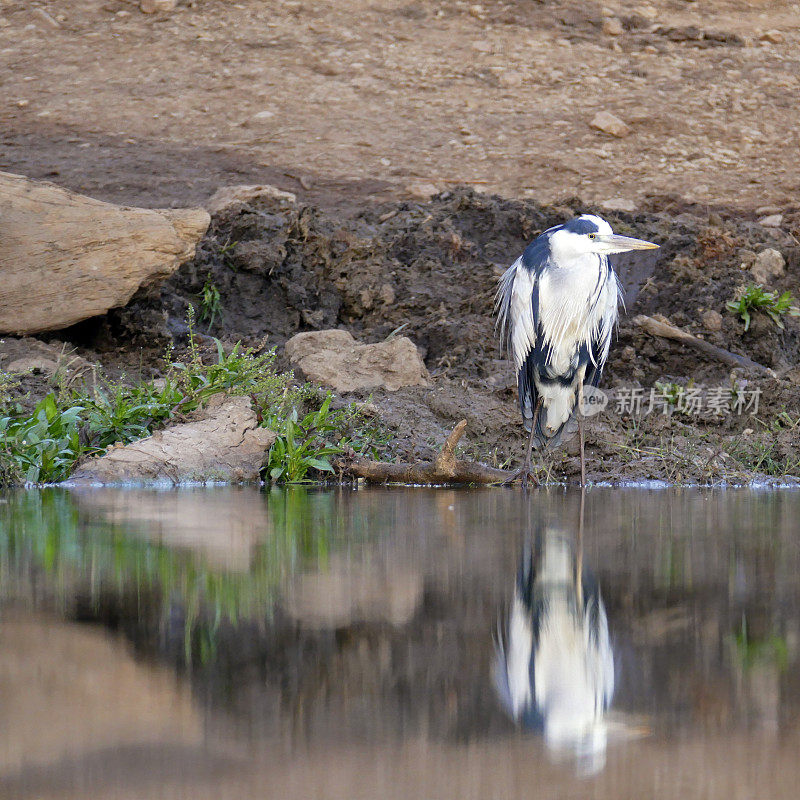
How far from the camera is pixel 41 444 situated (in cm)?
695

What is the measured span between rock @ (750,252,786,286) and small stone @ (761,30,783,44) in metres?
7.52

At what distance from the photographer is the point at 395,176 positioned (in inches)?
519

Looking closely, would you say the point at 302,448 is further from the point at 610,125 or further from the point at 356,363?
the point at 610,125

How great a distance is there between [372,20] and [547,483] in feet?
36.7

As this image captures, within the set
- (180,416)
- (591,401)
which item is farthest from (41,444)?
(591,401)

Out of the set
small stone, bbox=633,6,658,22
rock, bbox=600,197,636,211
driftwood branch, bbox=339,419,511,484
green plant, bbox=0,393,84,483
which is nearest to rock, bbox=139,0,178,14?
small stone, bbox=633,6,658,22

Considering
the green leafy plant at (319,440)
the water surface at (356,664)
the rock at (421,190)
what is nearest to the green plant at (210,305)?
the green leafy plant at (319,440)

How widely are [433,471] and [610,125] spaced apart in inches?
351

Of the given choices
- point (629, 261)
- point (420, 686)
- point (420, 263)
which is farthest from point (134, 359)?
point (420, 686)

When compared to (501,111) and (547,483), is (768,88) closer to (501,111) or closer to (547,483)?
(501,111)

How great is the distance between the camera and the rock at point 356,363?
8367 millimetres

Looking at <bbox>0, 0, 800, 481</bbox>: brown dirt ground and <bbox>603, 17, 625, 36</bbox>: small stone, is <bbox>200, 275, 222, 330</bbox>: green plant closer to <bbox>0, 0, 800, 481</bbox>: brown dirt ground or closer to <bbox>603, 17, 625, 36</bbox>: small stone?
<bbox>0, 0, 800, 481</bbox>: brown dirt ground

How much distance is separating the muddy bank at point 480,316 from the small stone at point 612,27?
5.71 meters

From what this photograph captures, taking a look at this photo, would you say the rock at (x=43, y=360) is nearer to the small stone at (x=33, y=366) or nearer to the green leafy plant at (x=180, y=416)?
the small stone at (x=33, y=366)
